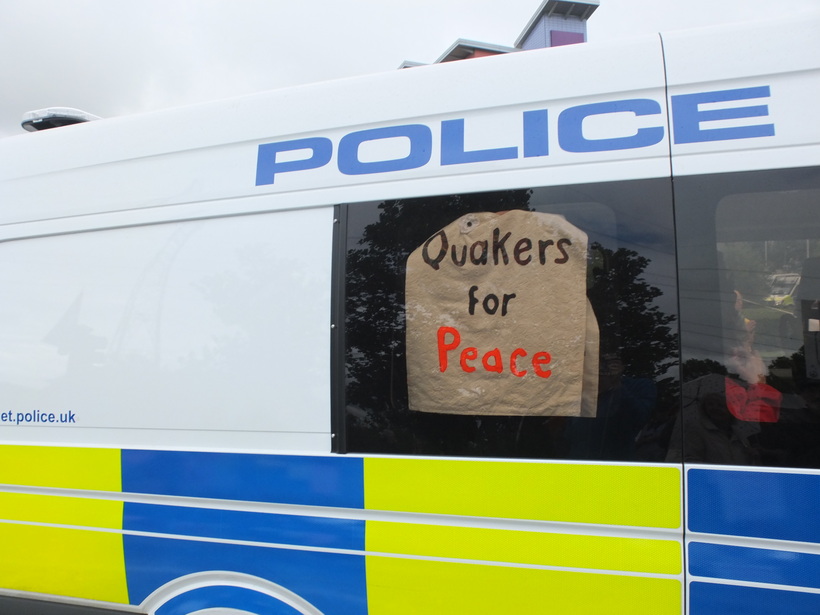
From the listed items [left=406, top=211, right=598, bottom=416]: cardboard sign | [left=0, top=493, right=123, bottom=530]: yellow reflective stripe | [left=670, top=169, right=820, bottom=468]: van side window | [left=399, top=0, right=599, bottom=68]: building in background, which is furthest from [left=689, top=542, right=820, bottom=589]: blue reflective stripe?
[left=399, top=0, right=599, bottom=68]: building in background

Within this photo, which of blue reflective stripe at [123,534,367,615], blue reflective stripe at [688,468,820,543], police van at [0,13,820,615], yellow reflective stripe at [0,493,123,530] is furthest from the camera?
yellow reflective stripe at [0,493,123,530]

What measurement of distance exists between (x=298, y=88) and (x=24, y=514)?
2.03 metres

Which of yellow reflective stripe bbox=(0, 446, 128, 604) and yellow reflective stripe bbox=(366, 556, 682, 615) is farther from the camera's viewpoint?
yellow reflective stripe bbox=(0, 446, 128, 604)

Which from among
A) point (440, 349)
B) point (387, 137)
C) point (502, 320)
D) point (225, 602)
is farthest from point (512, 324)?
A: point (225, 602)

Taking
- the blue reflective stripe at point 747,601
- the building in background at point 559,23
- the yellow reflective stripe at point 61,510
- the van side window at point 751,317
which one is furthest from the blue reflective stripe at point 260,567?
the building in background at point 559,23

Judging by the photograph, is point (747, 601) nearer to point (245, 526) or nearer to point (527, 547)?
point (527, 547)

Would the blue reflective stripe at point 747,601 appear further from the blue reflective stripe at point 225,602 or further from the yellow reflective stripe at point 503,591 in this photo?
the blue reflective stripe at point 225,602

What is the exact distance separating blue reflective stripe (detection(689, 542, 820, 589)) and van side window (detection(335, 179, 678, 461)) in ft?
0.97

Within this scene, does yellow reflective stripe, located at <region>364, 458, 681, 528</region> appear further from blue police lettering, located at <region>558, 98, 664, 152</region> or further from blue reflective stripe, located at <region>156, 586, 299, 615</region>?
blue police lettering, located at <region>558, 98, 664, 152</region>

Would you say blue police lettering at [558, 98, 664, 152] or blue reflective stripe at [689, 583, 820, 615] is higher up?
blue police lettering at [558, 98, 664, 152]

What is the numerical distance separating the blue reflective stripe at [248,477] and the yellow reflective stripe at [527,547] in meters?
0.17

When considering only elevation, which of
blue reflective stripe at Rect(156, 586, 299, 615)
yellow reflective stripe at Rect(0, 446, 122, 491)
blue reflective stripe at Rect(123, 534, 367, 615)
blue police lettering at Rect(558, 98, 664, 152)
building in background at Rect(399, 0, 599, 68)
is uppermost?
building in background at Rect(399, 0, 599, 68)

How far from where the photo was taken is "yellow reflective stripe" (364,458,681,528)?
1.79 metres

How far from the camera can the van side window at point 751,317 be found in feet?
5.71
